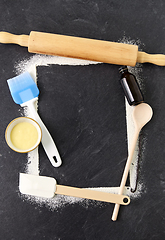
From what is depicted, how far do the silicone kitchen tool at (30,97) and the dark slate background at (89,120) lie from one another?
3 cm

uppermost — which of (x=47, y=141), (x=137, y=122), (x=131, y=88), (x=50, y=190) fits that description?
(x=131, y=88)

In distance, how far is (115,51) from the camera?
2.98 ft

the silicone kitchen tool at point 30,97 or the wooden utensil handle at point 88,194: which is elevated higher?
the silicone kitchen tool at point 30,97

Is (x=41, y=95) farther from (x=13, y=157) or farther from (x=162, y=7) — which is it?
(x=162, y=7)

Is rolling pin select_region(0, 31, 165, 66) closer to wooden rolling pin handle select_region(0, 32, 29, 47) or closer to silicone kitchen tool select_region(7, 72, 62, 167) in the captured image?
wooden rolling pin handle select_region(0, 32, 29, 47)

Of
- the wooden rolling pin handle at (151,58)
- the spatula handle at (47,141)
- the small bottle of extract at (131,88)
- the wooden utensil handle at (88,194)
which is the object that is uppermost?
the wooden rolling pin handle at (151,58)

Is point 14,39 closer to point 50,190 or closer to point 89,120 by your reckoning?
point 89,120

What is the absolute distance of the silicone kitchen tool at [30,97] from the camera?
94 cm

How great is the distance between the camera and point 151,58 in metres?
0.94

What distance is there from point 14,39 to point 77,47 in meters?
0.28

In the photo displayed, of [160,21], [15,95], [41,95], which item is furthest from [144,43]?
[15,95]

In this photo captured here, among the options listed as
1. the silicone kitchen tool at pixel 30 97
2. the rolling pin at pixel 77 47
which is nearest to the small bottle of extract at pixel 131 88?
the rolling pin at pixel 77 47

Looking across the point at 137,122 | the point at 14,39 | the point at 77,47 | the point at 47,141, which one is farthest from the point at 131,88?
the point at 14,39

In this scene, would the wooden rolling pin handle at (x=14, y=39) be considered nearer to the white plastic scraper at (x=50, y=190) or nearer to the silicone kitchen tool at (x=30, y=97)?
the silicone kitchen tool at (x=30, y=97)
